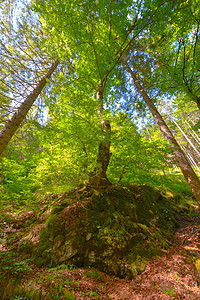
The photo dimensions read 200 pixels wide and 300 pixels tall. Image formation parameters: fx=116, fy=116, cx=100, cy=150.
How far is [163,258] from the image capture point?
3.94 metres

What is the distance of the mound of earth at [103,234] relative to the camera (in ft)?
12.5

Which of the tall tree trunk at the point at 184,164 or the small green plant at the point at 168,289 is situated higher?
the tall tree trunk at the point at 184,164

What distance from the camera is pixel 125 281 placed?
335 centimetres

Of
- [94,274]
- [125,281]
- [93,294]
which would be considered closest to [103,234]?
[94,274]

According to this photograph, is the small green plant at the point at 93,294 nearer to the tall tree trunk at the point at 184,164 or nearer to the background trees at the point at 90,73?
the background trees at the point at 90,73

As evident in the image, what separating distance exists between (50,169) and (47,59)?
7.08 m

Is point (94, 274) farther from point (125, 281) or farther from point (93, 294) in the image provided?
point (125, 281)

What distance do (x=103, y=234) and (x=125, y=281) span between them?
1.30 metres

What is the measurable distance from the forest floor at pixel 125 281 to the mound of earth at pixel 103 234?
271mm

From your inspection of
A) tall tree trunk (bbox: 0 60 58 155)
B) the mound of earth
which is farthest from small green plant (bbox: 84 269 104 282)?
tall tree trunk (bbox: 0 60 58 155)

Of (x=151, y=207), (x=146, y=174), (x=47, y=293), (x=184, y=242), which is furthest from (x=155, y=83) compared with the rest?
(x=47, y=293)

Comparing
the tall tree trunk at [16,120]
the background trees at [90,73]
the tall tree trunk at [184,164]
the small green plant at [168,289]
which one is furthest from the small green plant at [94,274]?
the tall tree trunk at [16,120]

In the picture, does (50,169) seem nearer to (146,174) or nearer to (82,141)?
(82,141)

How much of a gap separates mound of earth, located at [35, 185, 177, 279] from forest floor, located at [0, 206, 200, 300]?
27 cm
